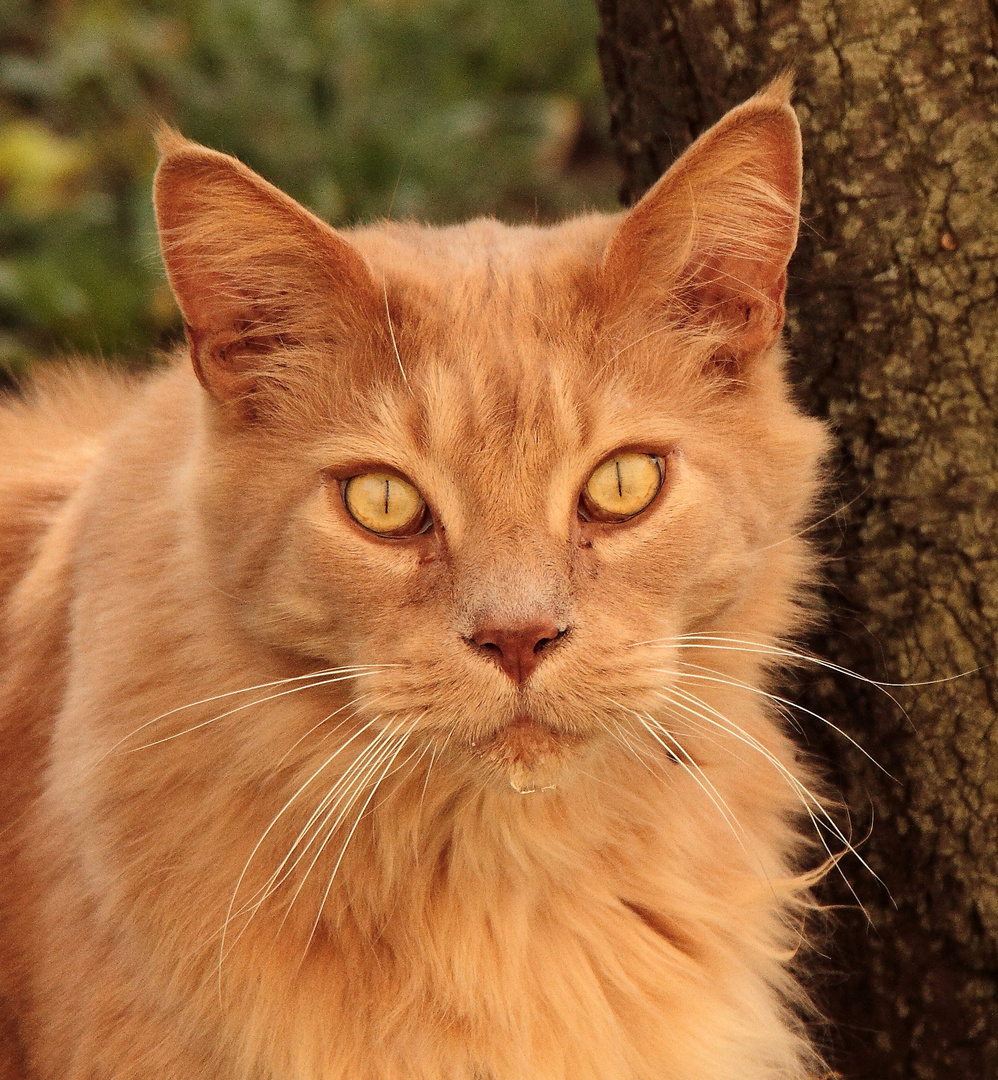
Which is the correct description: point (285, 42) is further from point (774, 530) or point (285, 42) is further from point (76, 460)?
point (774, 530)

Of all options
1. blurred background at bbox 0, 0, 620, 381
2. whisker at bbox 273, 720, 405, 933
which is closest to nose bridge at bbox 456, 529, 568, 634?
whisker at bbox 273, 720, 405, 933

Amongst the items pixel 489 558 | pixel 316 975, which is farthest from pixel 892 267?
pixel 316 975

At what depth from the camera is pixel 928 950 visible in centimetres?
253

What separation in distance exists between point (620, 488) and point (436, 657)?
382mm

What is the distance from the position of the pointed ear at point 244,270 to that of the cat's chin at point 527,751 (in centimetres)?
65

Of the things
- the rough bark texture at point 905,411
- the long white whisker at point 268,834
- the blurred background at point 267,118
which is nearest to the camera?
the long white whisker at point 268,834

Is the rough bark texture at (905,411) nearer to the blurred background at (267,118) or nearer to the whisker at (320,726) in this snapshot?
the whisker at (320,726)

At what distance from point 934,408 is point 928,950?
1032 millimetres

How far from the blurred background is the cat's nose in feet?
13.0

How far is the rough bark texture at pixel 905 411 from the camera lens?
2281 millimetres

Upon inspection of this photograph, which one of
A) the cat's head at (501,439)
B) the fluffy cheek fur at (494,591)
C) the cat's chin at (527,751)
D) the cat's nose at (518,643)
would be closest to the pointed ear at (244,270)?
the cat's head at (501,439)

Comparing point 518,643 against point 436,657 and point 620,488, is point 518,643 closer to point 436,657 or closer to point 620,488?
point 436,657

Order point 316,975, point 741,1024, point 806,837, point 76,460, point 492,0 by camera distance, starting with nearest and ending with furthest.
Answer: point 316,975 < point 741,1024 < point 806,837 < point 76,460 < point 492,0

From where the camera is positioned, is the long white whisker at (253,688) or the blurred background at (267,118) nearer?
the long white whisker at (253,688)
